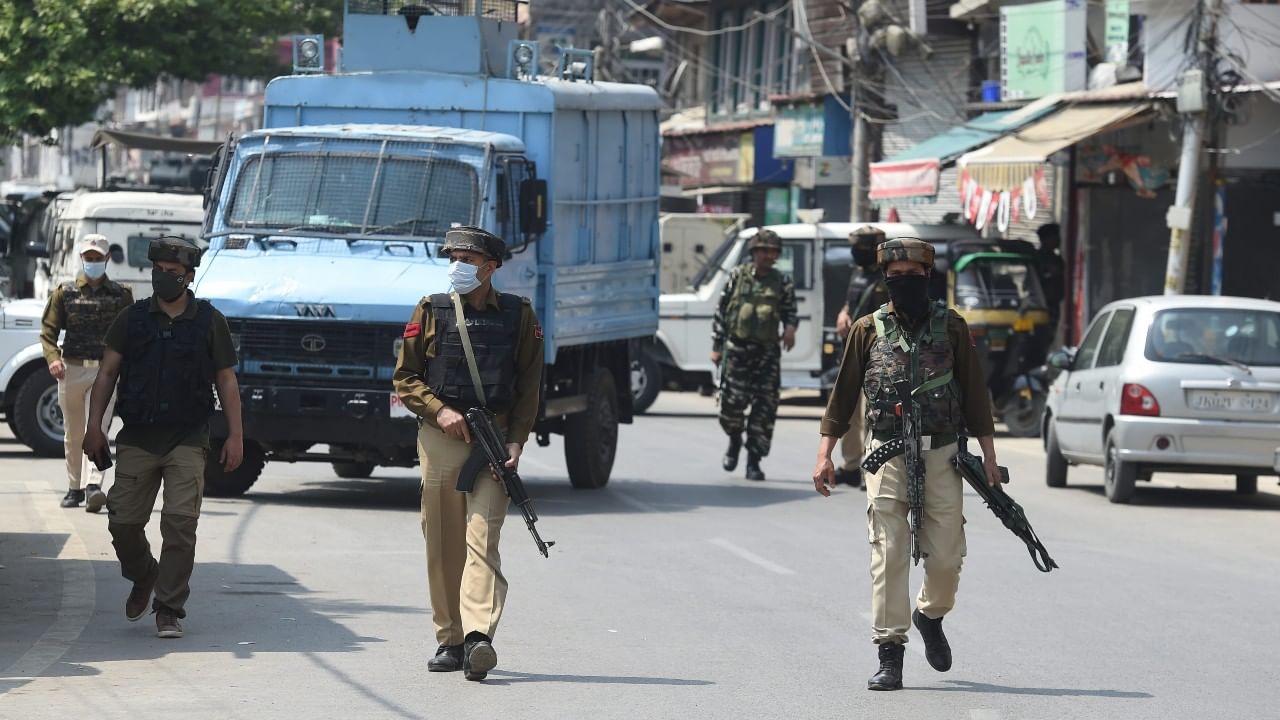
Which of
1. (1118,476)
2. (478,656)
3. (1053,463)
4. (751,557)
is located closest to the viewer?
(478,656)

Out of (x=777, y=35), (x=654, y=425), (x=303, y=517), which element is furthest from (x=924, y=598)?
(x=777, y=35)

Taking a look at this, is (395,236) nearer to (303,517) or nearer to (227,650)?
(303,517)

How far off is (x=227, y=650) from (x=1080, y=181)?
20.9 meters

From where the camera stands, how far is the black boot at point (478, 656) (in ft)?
27.0

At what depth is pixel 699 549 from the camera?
1300 cm

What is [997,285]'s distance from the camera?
79.0 feet

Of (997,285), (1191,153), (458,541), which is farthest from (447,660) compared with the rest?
(997,285)

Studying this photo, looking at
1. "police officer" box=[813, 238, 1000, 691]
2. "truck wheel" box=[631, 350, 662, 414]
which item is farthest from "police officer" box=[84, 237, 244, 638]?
"truck wheel" box=[631, 350, 662, 414]

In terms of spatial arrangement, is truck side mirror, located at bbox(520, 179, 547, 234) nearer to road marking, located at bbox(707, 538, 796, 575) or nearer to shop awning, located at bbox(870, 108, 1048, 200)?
road marking, located at bbox(707, 538, 796, 575)

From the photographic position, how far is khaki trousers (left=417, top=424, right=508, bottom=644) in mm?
8328

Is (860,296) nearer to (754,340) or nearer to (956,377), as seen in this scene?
(754,340)

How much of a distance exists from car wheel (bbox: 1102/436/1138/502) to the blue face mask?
737 centimetres

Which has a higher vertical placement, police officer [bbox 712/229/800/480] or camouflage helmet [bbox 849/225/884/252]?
camouflage helmet [bbox 849/225/884/252]

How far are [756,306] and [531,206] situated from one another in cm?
266
